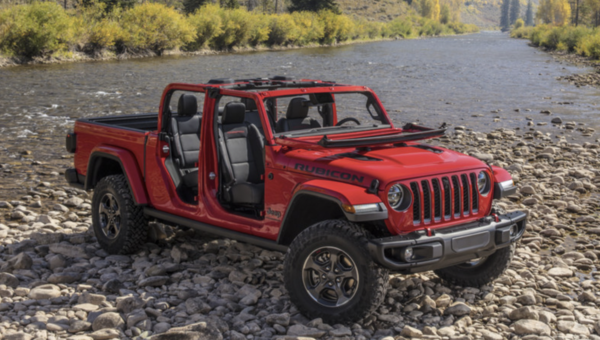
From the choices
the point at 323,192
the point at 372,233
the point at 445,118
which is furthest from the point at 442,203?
the point at 445,118

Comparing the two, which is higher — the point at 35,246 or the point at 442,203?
the point at 442,203

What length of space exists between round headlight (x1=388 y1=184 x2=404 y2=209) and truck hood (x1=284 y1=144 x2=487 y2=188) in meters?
0.09

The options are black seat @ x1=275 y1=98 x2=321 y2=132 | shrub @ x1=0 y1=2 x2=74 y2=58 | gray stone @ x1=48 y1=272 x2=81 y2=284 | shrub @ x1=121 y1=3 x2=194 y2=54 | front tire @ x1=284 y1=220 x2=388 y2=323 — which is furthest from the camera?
shrub @ x1=121 y1=3 x2=194 y2=54

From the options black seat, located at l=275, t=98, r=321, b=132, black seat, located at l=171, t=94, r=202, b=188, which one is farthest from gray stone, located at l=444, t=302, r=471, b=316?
black seat, located at l=171, t=94, r=202, b=188

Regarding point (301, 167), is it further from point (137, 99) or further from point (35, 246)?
point (137, 99)

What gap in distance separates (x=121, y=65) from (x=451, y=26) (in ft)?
487

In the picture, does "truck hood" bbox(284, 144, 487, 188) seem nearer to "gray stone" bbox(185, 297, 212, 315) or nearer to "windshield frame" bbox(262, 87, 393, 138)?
"windshield frame" bbox(262, 87, 393, 138)

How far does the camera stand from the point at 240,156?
6.37 meters

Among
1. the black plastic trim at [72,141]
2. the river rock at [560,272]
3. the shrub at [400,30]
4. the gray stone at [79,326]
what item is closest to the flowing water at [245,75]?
the black plastic trim at [72,141]

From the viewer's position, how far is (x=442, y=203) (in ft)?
16.6

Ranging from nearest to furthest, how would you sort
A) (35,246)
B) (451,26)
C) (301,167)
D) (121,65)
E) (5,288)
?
(301,167) < (5,288) < (35,246) < (121,65) < (451,26)

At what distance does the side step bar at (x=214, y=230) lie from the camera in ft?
18.1

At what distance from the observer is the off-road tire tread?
5.69 meters

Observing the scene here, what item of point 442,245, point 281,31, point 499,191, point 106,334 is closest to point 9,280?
point 106,334
